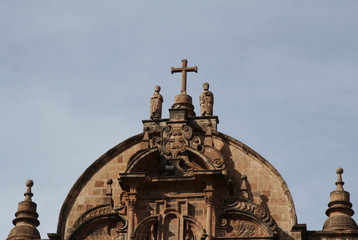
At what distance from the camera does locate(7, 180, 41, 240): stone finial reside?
50.2 meters

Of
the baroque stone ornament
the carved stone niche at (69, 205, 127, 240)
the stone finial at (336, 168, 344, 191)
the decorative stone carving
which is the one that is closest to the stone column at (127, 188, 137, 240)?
the carved stone niche at (69, 205, 127, 240)

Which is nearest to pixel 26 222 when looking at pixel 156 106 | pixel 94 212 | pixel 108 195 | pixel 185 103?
pixel 94 212

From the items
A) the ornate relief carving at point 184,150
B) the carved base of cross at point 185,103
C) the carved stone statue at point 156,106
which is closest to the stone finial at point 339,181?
the ornate relief carving at point 184,150

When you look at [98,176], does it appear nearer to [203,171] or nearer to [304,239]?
[203,171]

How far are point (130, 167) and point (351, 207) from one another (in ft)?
23.6

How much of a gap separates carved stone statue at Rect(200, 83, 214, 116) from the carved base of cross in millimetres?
492

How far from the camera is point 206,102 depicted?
170 ft

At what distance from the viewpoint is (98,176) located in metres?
51.0

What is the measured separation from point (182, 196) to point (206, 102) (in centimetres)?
362

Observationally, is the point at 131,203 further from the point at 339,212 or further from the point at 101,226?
the point at 339,212

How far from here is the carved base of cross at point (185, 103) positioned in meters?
51.9

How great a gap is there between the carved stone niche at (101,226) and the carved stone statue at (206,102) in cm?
465

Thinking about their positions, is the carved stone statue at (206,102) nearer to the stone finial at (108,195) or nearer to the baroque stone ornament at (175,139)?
the baroque stone ornament at (175,139)

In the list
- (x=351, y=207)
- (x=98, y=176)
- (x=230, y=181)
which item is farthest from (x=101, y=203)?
(x=351, y=207)
